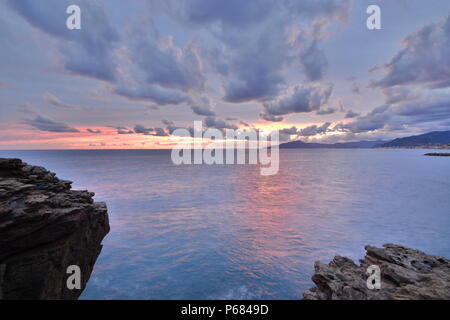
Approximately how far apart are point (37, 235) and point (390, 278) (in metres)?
18.8

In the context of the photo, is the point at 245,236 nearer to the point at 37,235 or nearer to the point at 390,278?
the point at 390,278

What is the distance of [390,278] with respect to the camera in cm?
1083

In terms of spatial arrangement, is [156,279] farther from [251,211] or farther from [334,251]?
[251,211]

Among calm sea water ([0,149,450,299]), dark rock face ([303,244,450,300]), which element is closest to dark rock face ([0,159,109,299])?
calm sea water ([0,149,450,299])

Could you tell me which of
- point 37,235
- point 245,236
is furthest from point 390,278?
point 37,235

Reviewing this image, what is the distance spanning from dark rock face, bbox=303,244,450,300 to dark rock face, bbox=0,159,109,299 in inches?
536

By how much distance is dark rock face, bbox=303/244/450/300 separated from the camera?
9.19 metres

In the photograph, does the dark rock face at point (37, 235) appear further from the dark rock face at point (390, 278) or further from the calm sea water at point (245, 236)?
the dark rock face at point (390, 278)

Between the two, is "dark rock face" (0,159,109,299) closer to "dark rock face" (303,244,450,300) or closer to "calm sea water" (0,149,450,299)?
"calm sea water" (0,149,450,299)

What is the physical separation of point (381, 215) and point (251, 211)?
21.4m

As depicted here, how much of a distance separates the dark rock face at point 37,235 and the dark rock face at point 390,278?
1362 cm

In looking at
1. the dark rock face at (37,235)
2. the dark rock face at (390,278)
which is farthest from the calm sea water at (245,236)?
the dark rock face at (37,235)

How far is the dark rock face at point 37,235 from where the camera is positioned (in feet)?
31.9
